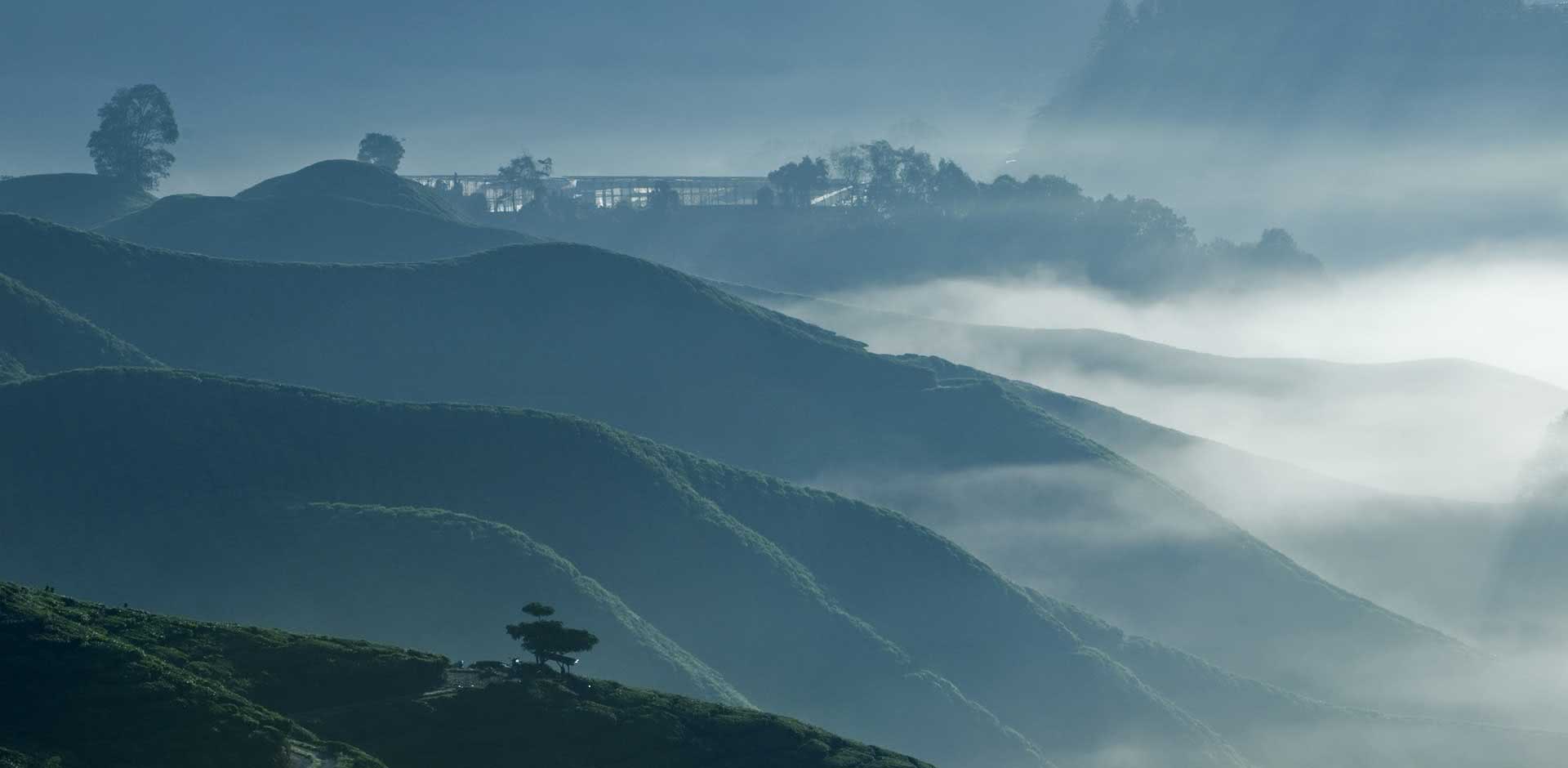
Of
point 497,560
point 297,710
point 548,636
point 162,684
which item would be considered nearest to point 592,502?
point 497,560

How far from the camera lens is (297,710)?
91562mm

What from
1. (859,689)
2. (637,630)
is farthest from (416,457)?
(859,689)

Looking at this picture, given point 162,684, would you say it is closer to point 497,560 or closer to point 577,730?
point 577,730

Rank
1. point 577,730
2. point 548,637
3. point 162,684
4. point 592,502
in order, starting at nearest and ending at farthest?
point 162,684 < point 577,730 < point 548,637 < point 592,502

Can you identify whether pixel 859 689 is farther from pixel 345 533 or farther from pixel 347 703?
pixel 347 703

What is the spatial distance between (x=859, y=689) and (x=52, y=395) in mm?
70802

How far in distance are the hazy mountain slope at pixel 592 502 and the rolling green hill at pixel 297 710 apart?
71420 millimetres

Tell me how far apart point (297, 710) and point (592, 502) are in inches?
3705

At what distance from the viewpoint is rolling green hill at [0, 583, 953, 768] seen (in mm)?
82500

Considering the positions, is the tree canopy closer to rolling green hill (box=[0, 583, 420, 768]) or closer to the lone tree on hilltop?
the lone tree on hilltop

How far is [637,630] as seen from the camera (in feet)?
540

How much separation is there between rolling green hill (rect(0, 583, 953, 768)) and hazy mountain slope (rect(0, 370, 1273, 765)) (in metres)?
71.4

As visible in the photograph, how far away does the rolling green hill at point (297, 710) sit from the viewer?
82.5m

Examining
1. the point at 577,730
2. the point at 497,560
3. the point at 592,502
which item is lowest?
the point at 497,560
